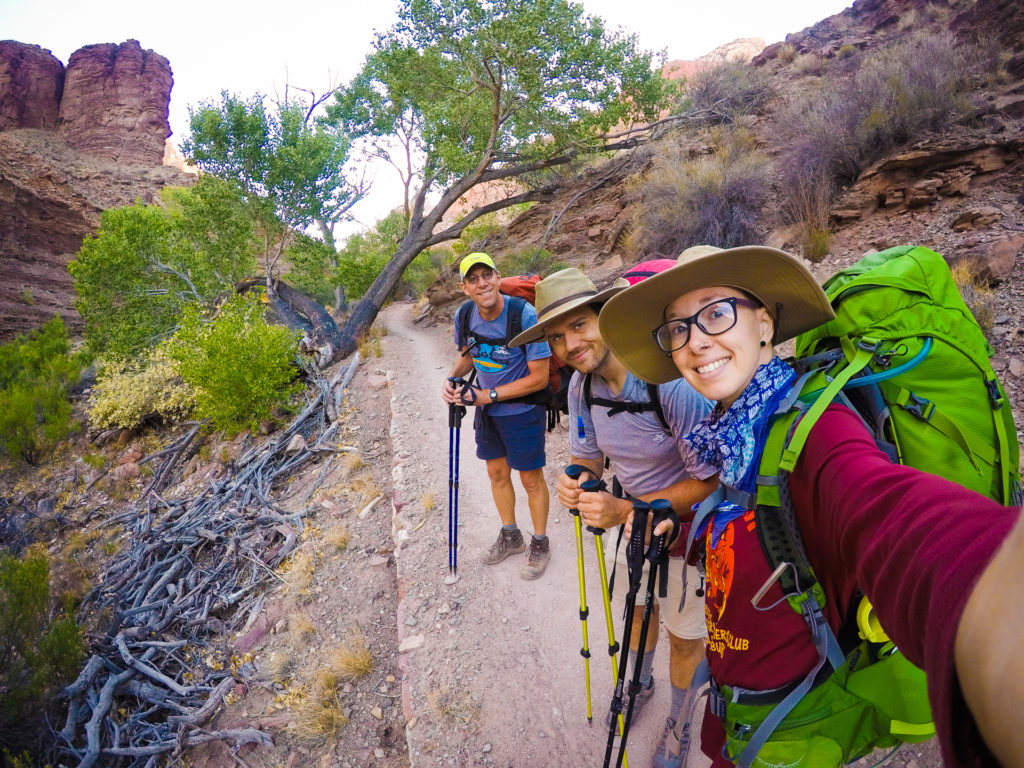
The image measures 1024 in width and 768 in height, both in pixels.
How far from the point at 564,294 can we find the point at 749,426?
1306 millimetres

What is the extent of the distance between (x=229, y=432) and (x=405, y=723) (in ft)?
23.3

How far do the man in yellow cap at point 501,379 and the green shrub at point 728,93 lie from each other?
1097 cm

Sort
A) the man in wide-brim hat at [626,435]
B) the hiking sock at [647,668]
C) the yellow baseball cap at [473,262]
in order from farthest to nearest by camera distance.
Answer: the yellow baseball cap at [473,262] → the hiking sock at [647,668] → the man in wide-brim hat at [626,435]

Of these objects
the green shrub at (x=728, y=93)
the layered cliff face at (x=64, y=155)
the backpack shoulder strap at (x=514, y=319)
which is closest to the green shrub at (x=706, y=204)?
the green shrub at (x=728, y=93)

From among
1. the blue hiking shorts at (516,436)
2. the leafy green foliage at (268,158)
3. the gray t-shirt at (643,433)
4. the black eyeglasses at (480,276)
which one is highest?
the leafy green foliage at (268,158)

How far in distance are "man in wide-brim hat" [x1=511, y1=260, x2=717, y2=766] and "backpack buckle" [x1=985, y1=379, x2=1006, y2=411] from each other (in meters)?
0.80

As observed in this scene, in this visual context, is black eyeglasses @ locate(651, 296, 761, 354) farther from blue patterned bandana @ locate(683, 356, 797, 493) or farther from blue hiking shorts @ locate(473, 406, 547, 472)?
blue hiking shorts @ locate(473, 406, 547, 472)

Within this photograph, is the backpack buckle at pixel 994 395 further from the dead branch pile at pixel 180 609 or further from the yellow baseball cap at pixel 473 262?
the dead branch pile at pixel 180 609

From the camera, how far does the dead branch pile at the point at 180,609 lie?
3547mm

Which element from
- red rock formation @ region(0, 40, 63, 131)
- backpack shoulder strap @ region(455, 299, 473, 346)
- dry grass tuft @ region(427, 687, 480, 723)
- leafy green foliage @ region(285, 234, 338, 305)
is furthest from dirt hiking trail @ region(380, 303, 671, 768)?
red rock formation @ region(0, 40, 63, 131)

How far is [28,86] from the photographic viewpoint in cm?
2909

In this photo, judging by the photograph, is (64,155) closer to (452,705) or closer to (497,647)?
(497,647)

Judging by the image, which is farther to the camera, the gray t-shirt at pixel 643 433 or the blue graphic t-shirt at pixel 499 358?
the blue graphic t-shirt at pixel 499 358

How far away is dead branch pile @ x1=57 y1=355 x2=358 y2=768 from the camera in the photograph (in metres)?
3.55
